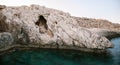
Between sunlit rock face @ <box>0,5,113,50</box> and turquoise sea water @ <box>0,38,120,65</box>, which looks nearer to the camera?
turquoise sea water @ <box>0,38,120,65</box>

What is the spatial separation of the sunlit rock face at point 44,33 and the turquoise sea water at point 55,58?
168 cm

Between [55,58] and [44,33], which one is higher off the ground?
[44,33]

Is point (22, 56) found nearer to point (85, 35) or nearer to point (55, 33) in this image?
point (55, 33)

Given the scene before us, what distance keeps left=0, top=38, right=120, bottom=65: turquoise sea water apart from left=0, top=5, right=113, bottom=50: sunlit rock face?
168 centimetres

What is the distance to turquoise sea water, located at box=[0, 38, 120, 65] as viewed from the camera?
59.0 feet

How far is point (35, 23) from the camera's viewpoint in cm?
2534

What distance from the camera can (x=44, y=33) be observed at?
24922mm

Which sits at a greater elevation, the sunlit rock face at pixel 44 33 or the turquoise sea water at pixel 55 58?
the sunlit rock face at pixel 44 33

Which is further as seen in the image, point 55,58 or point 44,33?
point 44,33

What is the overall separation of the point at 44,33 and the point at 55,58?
6.24 m

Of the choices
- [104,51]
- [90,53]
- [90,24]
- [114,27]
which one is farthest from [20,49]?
[114,27]

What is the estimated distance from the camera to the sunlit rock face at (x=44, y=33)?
951 inches

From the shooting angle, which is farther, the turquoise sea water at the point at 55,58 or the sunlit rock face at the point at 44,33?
the sunlit rock face at the point at 44,33

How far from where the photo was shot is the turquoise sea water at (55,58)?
59.0 ft
